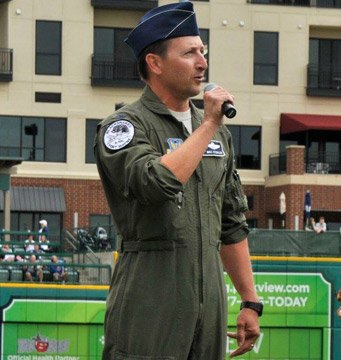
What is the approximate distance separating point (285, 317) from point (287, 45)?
20840 mm

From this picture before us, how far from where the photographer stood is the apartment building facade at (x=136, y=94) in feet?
132

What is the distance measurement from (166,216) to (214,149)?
0.36m

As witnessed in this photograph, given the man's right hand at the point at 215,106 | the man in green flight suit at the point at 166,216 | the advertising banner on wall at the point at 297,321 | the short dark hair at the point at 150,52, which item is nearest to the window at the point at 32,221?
the advertising banner on wall at the point at 297,321

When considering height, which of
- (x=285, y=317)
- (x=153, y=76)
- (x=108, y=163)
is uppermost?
(x=153, y=76)

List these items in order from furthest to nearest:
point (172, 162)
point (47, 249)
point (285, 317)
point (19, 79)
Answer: point (19, 79) → point (47, 249) → point (285, 317) → point (172, 162)

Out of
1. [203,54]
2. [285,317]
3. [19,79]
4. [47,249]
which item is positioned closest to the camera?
[203,54]

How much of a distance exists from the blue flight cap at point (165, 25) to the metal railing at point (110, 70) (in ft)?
121

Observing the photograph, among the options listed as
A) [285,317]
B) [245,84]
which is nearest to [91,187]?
[245,84]

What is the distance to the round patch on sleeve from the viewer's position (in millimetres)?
4238

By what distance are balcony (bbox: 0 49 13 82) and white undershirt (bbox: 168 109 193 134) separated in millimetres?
36083

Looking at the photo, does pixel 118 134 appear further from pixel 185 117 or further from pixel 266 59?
pixel 266 59

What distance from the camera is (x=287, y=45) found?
42.4 m

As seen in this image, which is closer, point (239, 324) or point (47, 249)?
point (239, 324)

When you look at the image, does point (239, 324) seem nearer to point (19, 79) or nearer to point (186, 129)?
point (186, 129)
